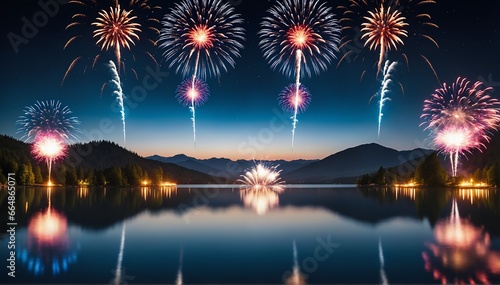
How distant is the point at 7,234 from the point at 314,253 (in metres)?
29.1

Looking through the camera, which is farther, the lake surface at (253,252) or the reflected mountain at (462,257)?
the lake surface at (253,252)

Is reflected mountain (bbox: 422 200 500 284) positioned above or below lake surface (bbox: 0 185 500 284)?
above

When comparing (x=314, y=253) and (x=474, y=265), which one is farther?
(x=314, y=253)

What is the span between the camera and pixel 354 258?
32.9m

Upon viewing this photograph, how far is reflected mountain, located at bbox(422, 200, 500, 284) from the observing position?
84.3ft

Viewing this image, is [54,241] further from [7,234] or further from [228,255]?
[228,255]

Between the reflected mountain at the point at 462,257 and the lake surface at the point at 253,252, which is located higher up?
the reflected mountain at the point at 462,257

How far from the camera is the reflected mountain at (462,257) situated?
25.7 metres

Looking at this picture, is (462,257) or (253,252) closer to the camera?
(462,257)

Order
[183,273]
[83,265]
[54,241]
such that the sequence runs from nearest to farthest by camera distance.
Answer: [183,273] < [83,265] < [54,241]

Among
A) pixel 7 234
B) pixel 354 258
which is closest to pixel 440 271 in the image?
pixel 354 258

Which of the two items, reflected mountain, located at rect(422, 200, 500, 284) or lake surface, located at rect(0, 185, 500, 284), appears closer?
reflected mountain, located at rect(422, 200, 500, 284)

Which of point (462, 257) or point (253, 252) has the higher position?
point (462, 257)

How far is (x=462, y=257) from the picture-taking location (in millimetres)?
31688
